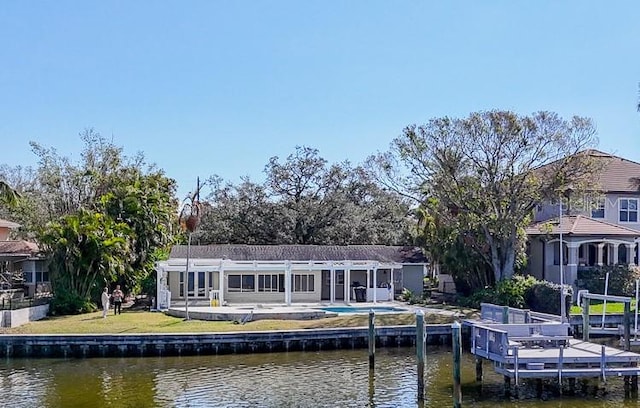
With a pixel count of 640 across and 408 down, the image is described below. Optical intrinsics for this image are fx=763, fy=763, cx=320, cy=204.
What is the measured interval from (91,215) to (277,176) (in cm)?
2237

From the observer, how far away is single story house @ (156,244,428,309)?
42906mm

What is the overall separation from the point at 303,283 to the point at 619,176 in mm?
22706

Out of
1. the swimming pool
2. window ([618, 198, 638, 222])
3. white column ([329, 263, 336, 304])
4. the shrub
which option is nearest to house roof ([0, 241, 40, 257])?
white column ([329, 263, 336, 304])

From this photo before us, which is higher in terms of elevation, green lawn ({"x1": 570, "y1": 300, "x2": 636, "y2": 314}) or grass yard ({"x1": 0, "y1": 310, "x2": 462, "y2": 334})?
green lawn ({"x1": 570, "y1": 300, "x2": 636, "y2": 314})

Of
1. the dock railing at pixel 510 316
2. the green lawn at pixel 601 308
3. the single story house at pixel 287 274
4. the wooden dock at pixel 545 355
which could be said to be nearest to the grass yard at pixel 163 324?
the single story house at pixel 287 274

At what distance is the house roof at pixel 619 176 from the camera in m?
49.6

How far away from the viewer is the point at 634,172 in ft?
171

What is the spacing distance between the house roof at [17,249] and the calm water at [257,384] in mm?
18423

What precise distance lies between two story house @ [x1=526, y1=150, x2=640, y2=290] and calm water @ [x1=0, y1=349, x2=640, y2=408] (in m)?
16.9

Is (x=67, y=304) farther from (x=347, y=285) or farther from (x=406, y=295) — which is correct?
(x=406, y=295)

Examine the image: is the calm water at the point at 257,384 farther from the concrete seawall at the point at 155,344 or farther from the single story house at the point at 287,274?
the single story house at the point at 287,274

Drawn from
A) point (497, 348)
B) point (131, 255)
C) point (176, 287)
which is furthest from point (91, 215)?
point (497, 348)

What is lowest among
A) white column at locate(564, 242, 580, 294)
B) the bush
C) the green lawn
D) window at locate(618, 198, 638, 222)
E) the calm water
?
the calm water

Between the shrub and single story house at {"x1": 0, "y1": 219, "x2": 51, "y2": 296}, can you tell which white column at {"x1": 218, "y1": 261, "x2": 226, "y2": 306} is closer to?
the shrub
